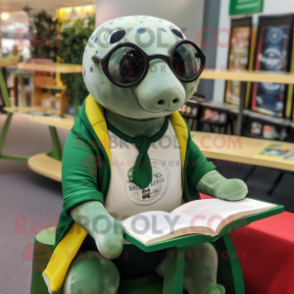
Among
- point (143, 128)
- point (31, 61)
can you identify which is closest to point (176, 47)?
point (143, 128)

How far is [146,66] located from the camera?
39.2 inches

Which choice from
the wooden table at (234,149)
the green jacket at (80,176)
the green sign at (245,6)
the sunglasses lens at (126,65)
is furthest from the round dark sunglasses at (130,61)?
the green sign at (245,6)

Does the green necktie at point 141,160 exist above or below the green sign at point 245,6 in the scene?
below

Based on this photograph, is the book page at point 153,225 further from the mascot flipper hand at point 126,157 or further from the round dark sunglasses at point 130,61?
the round dark sunglasses at point 130,61

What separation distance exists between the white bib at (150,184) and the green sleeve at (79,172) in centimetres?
7

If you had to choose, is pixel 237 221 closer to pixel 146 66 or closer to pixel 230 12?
pixel 146 66

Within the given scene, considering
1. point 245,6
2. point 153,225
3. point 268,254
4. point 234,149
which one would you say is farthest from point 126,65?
point 245,6

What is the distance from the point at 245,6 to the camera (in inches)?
162

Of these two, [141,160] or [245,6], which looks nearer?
[141,160]

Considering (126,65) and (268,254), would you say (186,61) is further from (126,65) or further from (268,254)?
(268,254)

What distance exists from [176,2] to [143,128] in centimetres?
165

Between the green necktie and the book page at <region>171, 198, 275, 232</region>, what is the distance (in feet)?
0.48

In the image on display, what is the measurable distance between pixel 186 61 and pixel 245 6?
3458 mm

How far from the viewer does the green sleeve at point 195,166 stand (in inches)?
49.2
